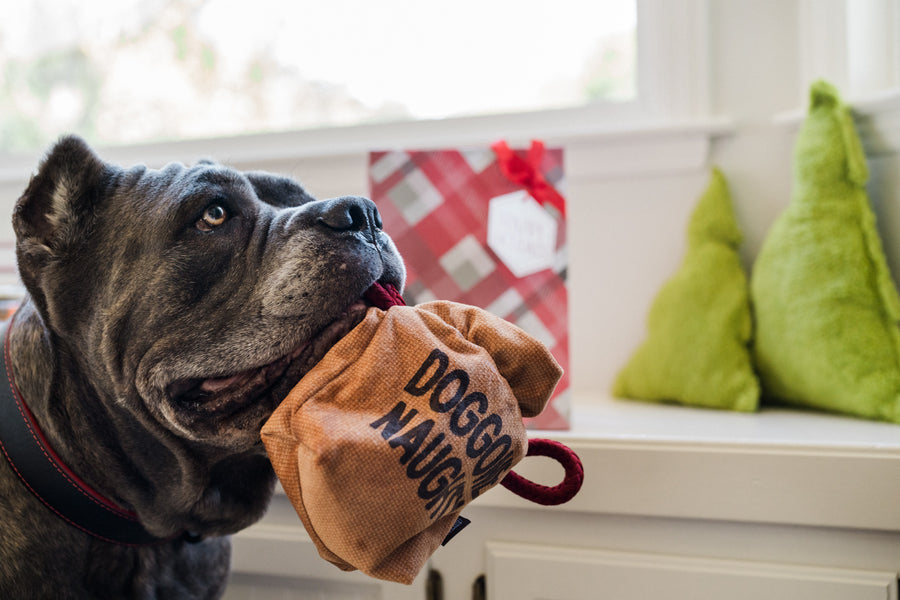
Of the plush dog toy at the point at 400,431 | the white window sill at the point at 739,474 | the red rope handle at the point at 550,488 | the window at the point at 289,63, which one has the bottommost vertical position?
the white window sill at the point at 739,474

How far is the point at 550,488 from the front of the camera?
0.73m

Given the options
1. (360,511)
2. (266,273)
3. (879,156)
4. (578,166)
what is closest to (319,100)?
(578,166)

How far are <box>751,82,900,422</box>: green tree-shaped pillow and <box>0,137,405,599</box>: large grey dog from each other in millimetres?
866

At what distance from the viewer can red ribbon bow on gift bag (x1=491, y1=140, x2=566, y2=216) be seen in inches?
44.4

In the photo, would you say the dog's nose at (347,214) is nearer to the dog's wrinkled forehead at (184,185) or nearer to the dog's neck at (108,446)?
the dog's wrinkled forehead at (184,185)

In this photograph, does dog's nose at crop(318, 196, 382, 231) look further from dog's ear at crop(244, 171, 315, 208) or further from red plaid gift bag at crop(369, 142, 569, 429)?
red plaid gift bag at crop(369, 142, 569, 429)

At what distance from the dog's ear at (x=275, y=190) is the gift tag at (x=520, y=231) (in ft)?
1.09

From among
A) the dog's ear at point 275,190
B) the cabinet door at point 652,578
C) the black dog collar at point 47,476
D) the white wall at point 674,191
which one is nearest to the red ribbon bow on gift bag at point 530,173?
the dog's ear at point 275,190

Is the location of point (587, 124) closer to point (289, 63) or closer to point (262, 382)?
point (289, 63)

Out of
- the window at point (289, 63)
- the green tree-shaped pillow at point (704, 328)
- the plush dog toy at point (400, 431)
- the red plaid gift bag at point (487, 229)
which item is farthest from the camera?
the window at point (289, 63)

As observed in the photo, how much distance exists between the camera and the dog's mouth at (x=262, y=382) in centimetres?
72

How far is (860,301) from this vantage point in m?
1.23

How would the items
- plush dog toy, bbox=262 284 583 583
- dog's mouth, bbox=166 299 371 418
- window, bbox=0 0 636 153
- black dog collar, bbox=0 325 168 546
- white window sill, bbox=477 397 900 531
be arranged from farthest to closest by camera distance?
window, bbox=0 0 636 153, white window sill, bbox=477 397 900 531, black dog collar, bbox=0 325 168 546, dog's mouth, bbox=166 299 371 418, plush dog toy, bbox=262 284 583 583

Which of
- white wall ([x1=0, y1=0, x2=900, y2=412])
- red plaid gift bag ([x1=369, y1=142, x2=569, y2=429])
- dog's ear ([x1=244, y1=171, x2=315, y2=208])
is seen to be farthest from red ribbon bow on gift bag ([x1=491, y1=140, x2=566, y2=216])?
white wall ([x1=0, y1=0, x2=900, y2=412])
